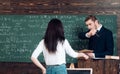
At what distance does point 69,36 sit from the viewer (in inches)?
233

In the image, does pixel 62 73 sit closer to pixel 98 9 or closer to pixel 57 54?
pixel 57 54

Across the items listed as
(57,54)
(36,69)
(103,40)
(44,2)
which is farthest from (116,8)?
(57,54)

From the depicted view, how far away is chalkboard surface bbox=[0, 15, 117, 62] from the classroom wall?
3.7 inches

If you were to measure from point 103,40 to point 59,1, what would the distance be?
1200 mm

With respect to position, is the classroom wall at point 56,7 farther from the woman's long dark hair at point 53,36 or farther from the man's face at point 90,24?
the woman's long dark hair at point 53,36

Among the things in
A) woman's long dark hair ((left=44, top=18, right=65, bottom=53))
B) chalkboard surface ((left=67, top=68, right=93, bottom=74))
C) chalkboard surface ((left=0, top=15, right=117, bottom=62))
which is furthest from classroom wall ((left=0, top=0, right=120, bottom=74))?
woman's long dark hair ((left=44, top=18, right=65, bottom=53))

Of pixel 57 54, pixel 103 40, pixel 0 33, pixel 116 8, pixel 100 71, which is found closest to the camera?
pixel 57 54

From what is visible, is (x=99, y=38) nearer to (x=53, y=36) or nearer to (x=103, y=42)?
(x=103, y=42)

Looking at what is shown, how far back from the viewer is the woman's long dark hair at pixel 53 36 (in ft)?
12.7

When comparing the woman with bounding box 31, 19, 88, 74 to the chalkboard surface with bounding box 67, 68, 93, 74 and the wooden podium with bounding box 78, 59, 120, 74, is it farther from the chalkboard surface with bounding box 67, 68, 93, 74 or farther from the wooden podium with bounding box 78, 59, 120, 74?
the wooden podium with bounding box 78, 59, 120, 74

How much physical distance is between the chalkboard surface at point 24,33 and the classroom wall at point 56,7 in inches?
A: 3.7

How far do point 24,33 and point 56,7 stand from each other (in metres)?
0.75

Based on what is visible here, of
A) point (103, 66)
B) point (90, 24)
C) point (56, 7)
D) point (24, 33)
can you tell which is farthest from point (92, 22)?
point (24, 33)

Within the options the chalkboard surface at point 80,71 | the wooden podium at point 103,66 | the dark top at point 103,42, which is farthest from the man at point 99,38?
the chalkboard surface at point 80,71
